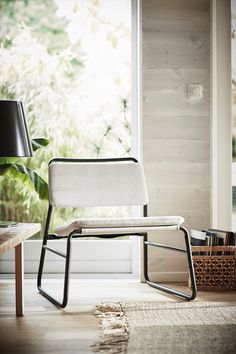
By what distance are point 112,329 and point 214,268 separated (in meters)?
1.24

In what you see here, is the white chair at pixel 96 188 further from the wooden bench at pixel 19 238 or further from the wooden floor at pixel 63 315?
the wooden bench at pixel 19 238

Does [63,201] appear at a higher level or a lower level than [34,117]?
lower

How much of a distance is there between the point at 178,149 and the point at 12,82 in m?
1.23

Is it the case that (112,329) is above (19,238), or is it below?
below

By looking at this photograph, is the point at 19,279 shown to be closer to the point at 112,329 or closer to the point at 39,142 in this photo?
the point at 112,329

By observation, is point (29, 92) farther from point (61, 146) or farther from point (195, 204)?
point (195, 204)

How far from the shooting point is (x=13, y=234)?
3016 millimetres

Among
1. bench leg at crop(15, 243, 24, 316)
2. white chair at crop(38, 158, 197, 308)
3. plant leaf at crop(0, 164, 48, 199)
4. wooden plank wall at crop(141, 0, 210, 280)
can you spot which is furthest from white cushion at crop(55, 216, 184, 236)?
wooden plank wall at crop(141, 0, 210, 280)

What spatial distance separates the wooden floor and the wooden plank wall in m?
0.59

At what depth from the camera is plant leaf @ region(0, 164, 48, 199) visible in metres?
4.27

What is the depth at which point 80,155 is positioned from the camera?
A: 468 centimetres

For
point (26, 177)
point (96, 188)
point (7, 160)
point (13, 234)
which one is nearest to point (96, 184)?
point (96, 188)

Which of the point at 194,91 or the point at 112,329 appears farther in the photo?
the point at 194,91

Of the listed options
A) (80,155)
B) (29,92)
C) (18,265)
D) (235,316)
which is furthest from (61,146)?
(235,316)
